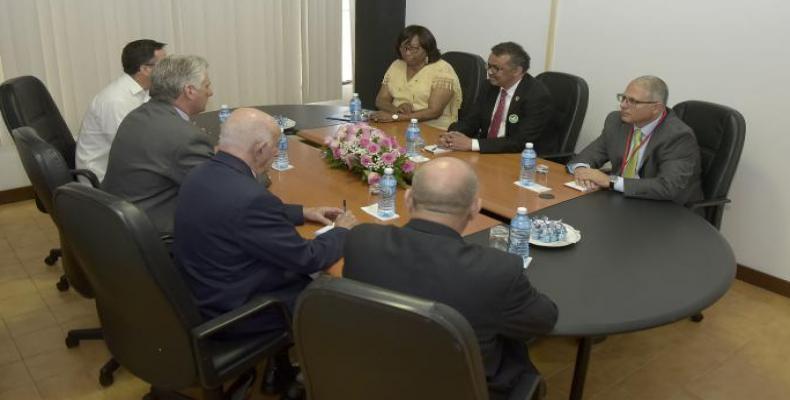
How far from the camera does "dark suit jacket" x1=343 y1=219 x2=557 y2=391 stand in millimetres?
1417

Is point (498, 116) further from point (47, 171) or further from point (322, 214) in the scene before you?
point (47, 171)

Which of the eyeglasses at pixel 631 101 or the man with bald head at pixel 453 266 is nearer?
the man with bald head at pixel 453 266

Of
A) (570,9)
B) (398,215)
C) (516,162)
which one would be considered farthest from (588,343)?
(570,9)

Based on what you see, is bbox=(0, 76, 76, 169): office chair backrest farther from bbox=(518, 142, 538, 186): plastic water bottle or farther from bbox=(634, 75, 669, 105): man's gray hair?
bbox=(634, 75, 669, 105): man's gray hair

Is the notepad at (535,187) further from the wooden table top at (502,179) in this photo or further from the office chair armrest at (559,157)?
the office chair armrest at (559,157)

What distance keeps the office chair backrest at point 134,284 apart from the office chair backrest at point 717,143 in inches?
97.7

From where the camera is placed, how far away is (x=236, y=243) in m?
1.93

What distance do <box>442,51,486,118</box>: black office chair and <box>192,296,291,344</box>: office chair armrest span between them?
2.68 meters

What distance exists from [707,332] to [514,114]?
157 centimetres

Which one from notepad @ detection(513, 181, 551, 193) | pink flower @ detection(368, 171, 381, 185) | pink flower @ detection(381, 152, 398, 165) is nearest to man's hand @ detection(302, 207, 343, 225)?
pink flower @ detection(368, 171, 381, 185)

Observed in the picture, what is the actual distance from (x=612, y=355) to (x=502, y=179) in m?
0.98

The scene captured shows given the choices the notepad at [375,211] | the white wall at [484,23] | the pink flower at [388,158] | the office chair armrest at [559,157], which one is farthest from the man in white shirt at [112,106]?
the white wall at [484,23]

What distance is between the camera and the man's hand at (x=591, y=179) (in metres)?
2.74

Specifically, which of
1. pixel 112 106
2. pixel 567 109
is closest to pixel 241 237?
pixel 112 106
